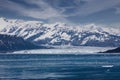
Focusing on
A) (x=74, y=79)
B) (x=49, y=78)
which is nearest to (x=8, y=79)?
(x=49, y=78)

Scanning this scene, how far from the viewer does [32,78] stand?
82938 mm

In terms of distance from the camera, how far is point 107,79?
80312 millimetres

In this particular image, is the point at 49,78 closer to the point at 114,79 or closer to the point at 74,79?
the point at 74,79

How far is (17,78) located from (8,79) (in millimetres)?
3133

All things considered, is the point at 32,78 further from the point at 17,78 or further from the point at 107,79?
the point at 107,79

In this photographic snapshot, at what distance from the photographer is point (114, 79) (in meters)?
79.9

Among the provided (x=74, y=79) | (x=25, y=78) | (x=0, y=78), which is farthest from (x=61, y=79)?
(x=0, y=78)

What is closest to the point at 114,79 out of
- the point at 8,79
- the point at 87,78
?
the point at 87,78

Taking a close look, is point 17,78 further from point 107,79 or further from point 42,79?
point 107,79

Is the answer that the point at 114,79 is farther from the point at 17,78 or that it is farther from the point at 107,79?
the point at 17,78

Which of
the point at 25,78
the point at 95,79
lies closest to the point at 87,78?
the point at 95,79

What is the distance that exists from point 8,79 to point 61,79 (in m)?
12.5

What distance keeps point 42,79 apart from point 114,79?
1669 centimetres

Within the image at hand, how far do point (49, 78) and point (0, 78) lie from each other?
38.8 feet
